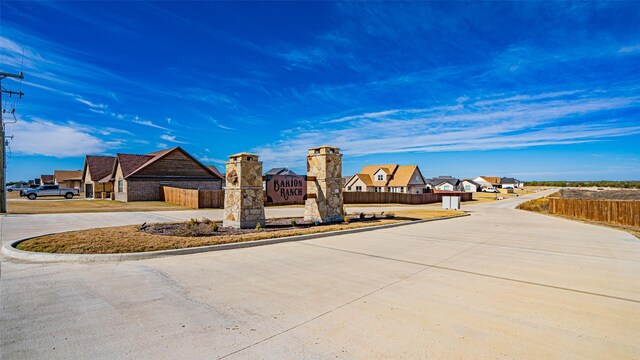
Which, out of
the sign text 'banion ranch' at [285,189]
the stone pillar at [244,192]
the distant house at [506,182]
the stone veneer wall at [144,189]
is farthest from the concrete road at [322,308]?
the distant house at [506,182]

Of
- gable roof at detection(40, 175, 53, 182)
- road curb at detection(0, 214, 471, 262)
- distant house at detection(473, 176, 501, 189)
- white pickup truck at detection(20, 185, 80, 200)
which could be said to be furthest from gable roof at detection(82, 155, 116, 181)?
distant house at detection(473, 176, 501, 189)

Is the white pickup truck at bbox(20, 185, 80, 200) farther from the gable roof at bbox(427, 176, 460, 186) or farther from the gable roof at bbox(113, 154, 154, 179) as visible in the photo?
the gable roof at bbox(427, 176, 460, 186)

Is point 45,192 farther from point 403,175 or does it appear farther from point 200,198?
point 403,175

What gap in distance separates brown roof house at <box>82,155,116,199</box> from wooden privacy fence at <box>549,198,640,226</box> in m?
48.5

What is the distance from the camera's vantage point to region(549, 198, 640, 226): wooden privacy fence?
2158 cm

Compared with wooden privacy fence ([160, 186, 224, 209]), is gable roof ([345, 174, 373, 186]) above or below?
above

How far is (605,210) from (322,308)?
27.7m

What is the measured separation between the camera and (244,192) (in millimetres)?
13422

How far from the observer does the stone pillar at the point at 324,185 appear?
15.8m

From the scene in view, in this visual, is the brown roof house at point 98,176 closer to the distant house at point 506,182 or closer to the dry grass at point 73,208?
the dry grass at point 73,208

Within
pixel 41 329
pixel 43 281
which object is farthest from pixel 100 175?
pixel 41 329

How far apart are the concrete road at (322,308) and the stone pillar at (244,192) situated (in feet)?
15.9

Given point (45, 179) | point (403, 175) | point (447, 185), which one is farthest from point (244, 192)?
point (45, 179)

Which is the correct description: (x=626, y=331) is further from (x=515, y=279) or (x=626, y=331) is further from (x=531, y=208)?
(x=531, y=208)
